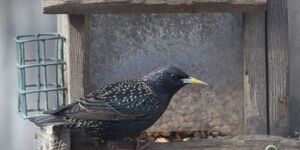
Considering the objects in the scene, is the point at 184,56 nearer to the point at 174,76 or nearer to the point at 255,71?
the point at 174,76

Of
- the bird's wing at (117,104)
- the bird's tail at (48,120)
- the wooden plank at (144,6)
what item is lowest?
the bird's tail at (48,120)

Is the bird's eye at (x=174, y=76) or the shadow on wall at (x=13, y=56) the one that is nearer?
the bird's eye at (x=174, y=76)

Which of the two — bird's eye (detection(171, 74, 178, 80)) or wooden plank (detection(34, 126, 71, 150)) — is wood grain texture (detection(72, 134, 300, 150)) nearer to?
wooden plank (detection(34, 126, 71, 150))

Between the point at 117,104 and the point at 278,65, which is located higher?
the point at 278,65

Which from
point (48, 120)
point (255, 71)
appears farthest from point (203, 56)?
point (48, 120)

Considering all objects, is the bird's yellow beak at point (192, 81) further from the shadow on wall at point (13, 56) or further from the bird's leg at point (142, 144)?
the shadow on wall at point (13, 56)

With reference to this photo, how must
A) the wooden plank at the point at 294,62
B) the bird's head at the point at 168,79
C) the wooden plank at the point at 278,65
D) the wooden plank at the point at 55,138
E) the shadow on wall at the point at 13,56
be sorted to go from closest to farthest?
the wooden plank at the point at 55,138 < the bird's head at the point at 168,79 < the wooden plank at the point at 278,65 < the wooden plank at the point at 294,62 < the shadow on wall at the point at 13,56

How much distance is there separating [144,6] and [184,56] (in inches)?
15.9

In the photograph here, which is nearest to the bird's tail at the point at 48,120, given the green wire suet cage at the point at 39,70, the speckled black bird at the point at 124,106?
the speckled black bird at the point at 124,106

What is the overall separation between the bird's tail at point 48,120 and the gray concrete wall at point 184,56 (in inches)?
16.9

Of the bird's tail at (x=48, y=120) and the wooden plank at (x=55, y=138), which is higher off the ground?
the bird's tail at (x=48, y=120)

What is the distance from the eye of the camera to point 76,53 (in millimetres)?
6457

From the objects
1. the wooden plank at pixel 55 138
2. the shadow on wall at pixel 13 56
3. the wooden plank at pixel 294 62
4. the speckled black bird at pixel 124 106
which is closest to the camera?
the wooden plank at pixel 55 138

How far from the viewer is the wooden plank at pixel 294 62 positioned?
6.69 m
